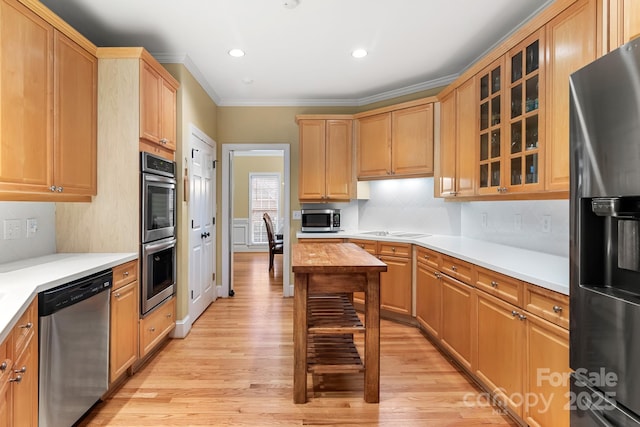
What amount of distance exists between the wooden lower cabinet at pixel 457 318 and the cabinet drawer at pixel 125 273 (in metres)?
2.43

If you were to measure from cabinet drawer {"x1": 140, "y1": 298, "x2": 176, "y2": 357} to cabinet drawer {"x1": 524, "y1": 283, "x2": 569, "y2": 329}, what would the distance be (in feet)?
8.54

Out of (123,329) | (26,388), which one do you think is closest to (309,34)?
(123,329)

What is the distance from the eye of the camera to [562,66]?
1.81m

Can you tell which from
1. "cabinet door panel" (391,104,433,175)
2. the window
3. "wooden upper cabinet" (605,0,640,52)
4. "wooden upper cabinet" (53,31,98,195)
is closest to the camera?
"wooden upper cabinet" (605,0,640,52)

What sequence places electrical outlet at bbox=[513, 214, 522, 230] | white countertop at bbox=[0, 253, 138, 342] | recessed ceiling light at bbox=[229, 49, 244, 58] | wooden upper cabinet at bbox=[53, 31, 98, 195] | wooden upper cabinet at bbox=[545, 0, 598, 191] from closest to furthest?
white countertop at bbox=[0, 253, 138, 342] → wooden upper cabinet at bbox=[545, 0, 598, 191] → wooden upper cabinet at bbox=[53, 31, 98, 195] → electrical outlet at bbox=[513, 214, 522, 230] → recessed ceiling light at bbox=[229, 49, 244, 58]

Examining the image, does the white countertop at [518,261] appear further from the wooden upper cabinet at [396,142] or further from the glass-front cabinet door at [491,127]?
the wooden upper cabinet at [396,142]

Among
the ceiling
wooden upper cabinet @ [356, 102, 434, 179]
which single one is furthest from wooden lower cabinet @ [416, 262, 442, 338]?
the ceiling

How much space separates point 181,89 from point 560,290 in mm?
3344

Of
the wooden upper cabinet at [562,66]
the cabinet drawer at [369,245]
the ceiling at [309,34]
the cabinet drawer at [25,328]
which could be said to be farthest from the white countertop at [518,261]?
the cabinet drawer at [25,328]

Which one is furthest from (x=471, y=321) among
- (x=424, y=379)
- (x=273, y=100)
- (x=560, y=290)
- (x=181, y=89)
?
(x=273, y=100)

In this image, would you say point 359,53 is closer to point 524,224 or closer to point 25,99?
point 524,224

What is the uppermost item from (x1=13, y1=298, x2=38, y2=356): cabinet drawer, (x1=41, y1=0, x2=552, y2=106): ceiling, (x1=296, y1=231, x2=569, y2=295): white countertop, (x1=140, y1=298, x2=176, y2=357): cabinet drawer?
(x1=41, y1=0, x2=552, y2=106): ceiling

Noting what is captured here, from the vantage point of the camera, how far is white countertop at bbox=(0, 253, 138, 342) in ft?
4.24

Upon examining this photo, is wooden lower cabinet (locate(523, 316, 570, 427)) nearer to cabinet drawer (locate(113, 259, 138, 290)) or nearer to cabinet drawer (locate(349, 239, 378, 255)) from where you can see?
cabinet drawer (locate(349, 239, 378, 255))
